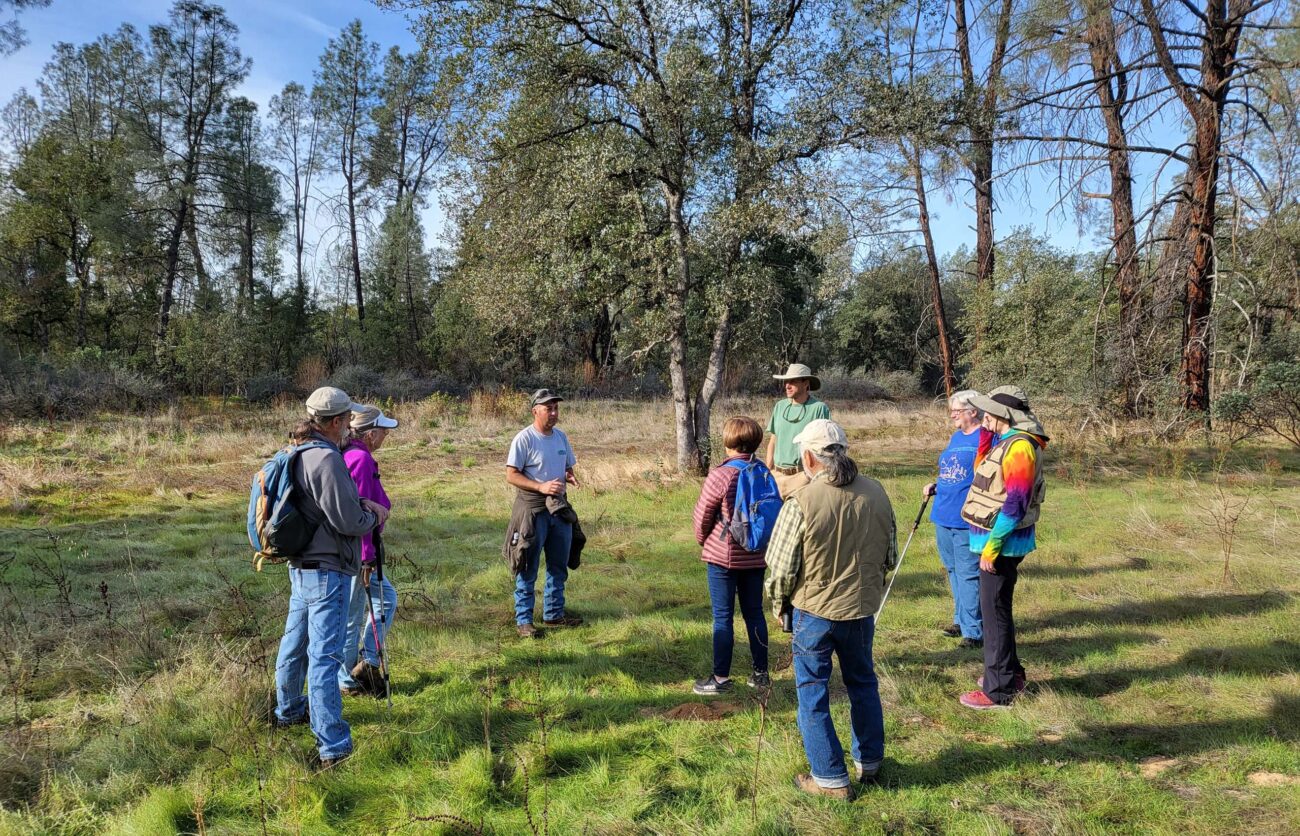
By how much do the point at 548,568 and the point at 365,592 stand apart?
1.61 meters

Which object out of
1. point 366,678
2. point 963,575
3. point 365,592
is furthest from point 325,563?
point 963,575

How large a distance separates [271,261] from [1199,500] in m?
34.7

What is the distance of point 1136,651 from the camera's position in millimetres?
4715

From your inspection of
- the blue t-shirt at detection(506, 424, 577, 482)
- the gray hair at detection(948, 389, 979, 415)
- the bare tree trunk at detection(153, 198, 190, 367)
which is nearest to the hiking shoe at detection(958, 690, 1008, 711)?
the gray hair at detection(948, 389, 979, 415)

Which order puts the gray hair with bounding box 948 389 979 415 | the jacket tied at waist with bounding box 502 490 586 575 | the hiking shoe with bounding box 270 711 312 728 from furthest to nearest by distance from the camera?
the jacket tied at waist with bounding box 502 490 586 575 → the gray hair with bounding box 948 389 979 415 → the hiking shoe with bounding box 270 711 312 728

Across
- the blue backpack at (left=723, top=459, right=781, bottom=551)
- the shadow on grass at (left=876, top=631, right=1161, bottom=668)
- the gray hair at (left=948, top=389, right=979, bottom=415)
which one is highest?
the gray hair at (left=948, top=389, right=979, bottom=415)

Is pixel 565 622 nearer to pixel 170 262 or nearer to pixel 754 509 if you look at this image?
pixel 754 509

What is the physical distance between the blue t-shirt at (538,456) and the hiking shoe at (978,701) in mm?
3047

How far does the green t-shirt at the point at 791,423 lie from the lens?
6.11 metres

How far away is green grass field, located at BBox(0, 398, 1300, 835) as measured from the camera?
3.02 metres

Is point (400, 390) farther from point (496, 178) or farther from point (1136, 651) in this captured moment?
point (1136, 651)

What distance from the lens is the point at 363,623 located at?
4152 millimetres

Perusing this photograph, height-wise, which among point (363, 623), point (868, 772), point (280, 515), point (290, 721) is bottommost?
point (868, 772)

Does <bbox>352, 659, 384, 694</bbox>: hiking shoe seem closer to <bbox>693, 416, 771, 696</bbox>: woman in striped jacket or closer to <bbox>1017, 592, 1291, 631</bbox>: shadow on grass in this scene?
<bbox>693, 416, 771, 696</bbox>: woman in striped jacket
